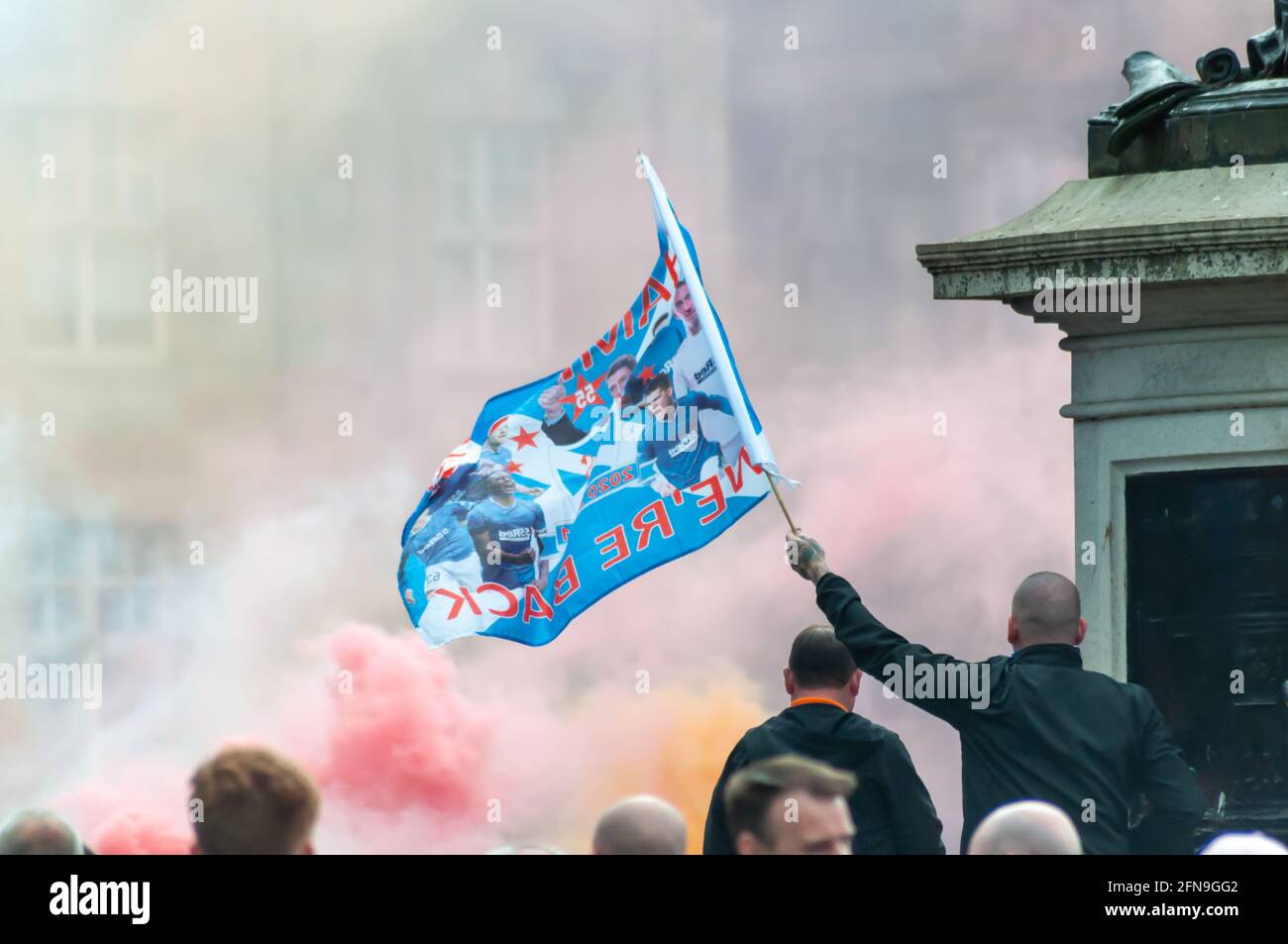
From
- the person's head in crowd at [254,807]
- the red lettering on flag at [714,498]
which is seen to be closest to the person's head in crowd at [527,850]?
the person's head in crowd at [254,807]

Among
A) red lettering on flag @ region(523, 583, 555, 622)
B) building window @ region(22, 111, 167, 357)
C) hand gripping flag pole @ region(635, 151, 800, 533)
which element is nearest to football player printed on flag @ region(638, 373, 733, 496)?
hand gripping flag pole @ region(635, 151, 800, 533)

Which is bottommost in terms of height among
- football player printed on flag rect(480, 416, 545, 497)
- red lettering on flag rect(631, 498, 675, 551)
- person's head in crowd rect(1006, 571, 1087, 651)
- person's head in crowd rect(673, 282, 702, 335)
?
person's head in crowd rect(1006, 571, 1087, 651)

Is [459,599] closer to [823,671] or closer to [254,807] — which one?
[823,671]

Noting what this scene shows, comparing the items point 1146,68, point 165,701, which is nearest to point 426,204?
point 165,701

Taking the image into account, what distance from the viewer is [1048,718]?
236 inches

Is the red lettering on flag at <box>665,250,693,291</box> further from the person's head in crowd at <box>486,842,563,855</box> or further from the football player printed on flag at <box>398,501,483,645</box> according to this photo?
the person's head in crowd at <box>486,842,563,855</box>

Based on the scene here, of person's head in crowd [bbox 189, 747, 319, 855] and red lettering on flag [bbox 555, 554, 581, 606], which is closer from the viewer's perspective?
person's head in crowd [bbox 189, 747, 319, 855]

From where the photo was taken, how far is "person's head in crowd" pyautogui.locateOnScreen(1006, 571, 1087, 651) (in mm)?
6023

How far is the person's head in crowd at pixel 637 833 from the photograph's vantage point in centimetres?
439

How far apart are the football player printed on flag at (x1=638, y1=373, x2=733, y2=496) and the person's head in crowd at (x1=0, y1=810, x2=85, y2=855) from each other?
251 cm

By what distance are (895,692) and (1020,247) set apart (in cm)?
152

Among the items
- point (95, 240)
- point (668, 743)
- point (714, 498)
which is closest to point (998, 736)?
point (714, 498)
